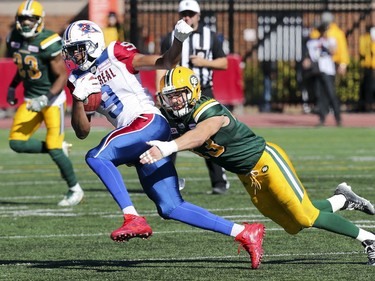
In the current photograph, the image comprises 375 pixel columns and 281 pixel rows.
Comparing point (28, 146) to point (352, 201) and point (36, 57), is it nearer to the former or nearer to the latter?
point (36, 57)

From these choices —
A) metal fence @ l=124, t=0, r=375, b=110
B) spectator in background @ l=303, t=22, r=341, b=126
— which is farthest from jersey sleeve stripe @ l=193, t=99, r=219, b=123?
metal fence @ l=124, t=0, r=375, b=110

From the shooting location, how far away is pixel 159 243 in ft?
26.3

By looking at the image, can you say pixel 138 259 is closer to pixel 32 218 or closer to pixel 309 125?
pixel 32 218

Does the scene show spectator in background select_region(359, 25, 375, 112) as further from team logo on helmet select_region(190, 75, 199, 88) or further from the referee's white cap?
team logo on helmet select_region(190, 75, 199, 88)

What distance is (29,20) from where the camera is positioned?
10.3 meters

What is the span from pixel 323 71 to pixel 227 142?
11858 mm

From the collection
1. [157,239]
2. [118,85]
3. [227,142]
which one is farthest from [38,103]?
[227,142]

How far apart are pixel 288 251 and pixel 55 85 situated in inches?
136

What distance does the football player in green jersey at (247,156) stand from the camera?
22.3 ft

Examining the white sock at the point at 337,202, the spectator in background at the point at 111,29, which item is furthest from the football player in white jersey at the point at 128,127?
the spectator in background at the point at 111,29

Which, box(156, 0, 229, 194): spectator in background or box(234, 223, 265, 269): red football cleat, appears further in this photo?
box(156, 0, 229, 194): spectator in background

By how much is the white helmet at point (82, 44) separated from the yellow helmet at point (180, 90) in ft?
2.05

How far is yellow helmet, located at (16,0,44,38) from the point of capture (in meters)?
10.2

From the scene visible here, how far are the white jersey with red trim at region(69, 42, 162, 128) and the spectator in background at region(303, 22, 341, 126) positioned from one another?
445 inches
